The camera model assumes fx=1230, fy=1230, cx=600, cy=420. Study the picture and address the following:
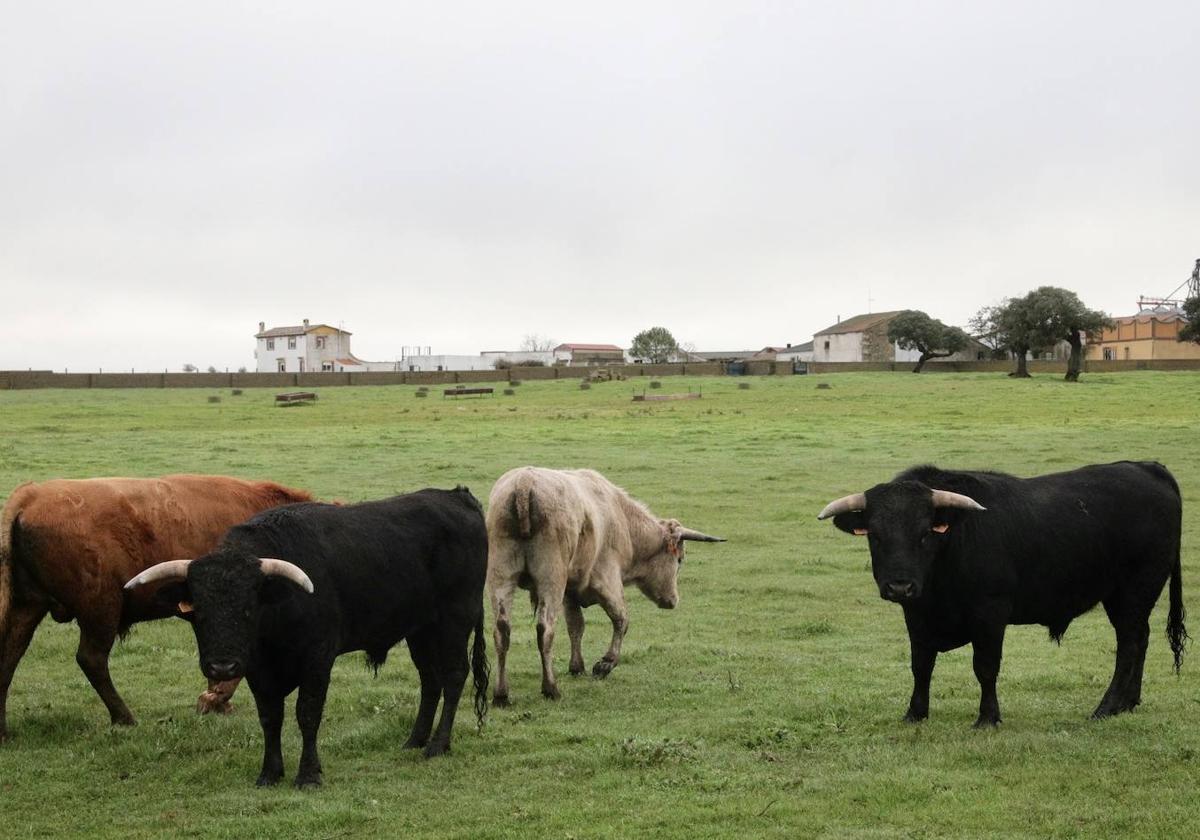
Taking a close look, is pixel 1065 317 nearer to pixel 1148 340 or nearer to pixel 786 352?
pixel 1148 340

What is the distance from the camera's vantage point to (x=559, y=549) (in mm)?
11062

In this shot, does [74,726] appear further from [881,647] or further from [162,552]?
[881,647]

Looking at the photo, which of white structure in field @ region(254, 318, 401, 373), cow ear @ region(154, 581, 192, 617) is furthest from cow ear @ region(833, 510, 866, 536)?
white structure in field @ region(254, 318, 401, 373)

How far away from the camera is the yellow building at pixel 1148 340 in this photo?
343 feet

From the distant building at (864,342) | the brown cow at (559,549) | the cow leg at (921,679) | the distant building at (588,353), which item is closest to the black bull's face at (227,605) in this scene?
the brown cow at (559,549)

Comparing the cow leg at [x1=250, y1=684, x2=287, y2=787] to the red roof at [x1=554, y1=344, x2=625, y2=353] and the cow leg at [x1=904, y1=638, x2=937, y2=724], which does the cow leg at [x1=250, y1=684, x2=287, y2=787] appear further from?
the red roof at [x1=554, y1=344, x2=625, y2=353]

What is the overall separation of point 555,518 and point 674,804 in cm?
390

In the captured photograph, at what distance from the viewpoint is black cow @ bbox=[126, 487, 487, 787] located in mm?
7688

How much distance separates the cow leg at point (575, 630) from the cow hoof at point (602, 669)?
0.23m

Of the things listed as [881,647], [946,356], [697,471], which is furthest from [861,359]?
[881,647]

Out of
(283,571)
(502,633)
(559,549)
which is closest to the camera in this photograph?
(283,571)

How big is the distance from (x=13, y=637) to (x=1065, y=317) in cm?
7032

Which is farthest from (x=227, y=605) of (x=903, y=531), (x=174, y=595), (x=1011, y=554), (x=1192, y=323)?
(x=1192, y=323)

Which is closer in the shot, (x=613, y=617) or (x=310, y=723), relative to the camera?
(x=310, y=723)
